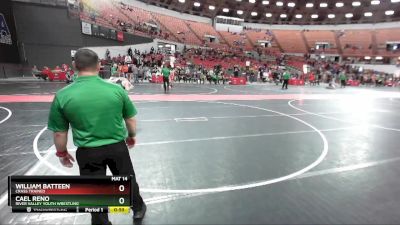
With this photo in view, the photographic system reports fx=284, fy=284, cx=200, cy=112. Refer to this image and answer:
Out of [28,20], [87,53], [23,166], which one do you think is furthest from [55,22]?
[87,53]

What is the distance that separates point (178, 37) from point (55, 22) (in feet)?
70.7

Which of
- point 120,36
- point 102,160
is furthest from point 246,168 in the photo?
point 120,36

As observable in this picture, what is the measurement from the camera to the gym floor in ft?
11.2

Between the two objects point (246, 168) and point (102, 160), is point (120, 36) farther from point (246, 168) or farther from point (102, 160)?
point (102, 160)

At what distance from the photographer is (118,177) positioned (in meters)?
2.08

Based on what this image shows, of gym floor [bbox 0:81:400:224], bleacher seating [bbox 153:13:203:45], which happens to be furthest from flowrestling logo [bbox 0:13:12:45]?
bleacher seating [bbox 153:13:203:45]

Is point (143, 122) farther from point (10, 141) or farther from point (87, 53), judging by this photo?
point (87, 53)

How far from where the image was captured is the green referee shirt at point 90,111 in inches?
94.3

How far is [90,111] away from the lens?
8.02 feet

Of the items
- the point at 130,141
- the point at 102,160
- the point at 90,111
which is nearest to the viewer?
the point at 90,111
